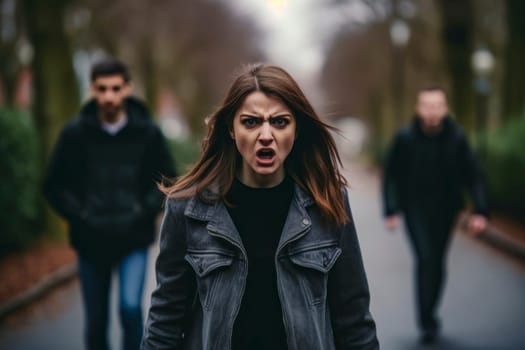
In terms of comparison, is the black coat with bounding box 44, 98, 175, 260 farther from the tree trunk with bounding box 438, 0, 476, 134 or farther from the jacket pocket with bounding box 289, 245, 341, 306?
the tree trunk with bounding box 438, 0, 476, 134

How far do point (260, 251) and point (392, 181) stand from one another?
13.8 ft

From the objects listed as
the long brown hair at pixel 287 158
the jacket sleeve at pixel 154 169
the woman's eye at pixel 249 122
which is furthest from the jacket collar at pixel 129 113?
the woman's eye at pixel 249 122

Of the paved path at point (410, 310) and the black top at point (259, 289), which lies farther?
the paved path at point (410, 310)

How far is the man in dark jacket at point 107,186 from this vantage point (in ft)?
14.9

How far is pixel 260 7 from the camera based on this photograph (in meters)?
29.6

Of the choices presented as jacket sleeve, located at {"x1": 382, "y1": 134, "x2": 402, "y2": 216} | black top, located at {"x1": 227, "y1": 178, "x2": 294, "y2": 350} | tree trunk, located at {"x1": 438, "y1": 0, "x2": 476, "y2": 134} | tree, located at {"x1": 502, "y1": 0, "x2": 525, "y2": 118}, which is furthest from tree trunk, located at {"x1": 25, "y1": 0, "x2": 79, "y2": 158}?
tree, located at {"x1": 502, "y1": 0, "x2": 525, "y2": 118}

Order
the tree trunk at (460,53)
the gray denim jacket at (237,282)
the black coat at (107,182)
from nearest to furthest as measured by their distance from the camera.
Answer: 1. the gray denim jacket at (237,282)
2. the black coat at (107,182)
3. the tree trunk at (460,53)

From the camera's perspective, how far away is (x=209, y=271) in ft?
8.11

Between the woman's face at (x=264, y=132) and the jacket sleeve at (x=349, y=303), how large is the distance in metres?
0.38

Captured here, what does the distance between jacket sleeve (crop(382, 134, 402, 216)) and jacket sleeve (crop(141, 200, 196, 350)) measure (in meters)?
4.12

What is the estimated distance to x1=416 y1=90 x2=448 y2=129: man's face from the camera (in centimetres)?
617

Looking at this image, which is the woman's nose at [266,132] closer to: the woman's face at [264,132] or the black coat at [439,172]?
the woman's face at [264,132]

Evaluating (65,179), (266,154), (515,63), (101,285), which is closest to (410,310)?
(101,285)

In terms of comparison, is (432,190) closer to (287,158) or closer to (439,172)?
(439,172)
